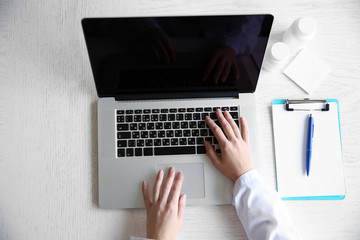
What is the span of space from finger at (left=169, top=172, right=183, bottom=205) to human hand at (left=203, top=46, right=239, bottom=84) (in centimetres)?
25

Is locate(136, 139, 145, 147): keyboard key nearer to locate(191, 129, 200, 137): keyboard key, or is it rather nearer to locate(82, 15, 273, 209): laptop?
locate(82, 15, 273, 209): laptop

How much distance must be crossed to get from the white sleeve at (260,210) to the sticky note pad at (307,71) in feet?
0.91

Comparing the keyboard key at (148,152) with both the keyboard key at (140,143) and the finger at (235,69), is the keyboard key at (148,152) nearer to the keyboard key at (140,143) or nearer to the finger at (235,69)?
the keyboard key at (140,143)

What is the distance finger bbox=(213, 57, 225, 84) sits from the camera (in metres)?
0.61

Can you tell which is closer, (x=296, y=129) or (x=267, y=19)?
(x=267, y=19)

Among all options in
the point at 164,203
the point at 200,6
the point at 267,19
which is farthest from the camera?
the point at 200,6

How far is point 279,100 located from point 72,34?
0.58 metres

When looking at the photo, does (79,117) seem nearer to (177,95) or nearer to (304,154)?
(177,95)

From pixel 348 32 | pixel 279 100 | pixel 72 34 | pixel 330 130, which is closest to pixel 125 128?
pixel 72 34

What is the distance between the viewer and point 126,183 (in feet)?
2.19

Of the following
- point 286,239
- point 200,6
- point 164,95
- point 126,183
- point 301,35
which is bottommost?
A: point 286,239

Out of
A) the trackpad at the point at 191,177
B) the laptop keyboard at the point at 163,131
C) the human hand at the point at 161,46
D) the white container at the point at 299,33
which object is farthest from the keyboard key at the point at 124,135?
the white container at the point at 299,33

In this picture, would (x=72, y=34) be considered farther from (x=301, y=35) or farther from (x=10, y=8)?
(x=301, y=35)

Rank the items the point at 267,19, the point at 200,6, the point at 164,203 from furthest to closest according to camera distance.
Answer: the point at 200,6
the point at 164,203
the point at 267,19
